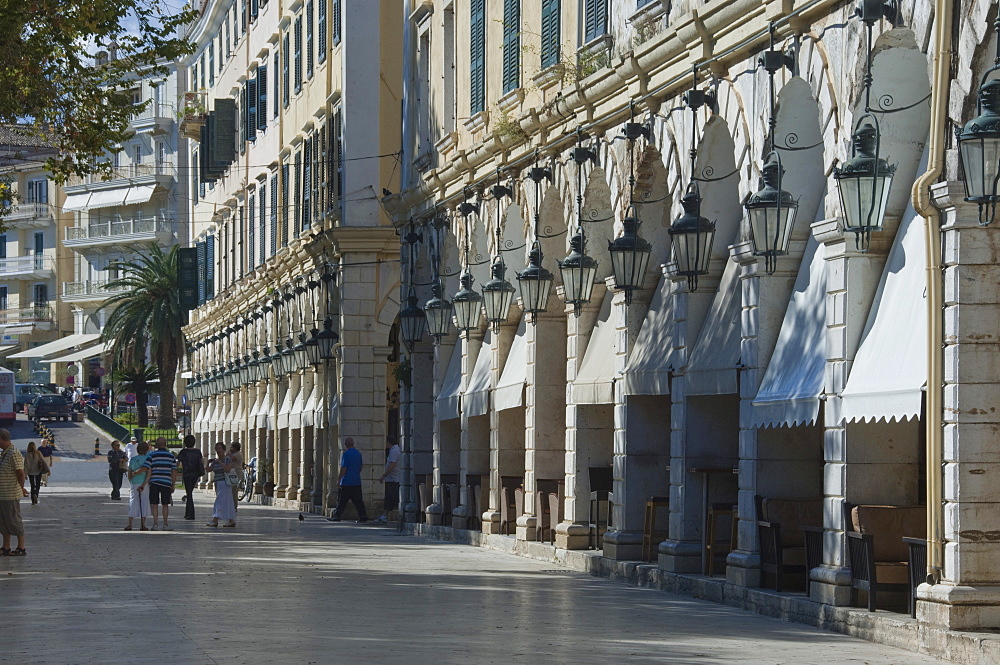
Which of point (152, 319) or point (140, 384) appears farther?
point (140, 384)

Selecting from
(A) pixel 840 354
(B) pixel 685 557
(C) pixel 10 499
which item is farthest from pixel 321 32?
(A) pixel 840 354

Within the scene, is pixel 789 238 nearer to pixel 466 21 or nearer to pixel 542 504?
pixel 542 504

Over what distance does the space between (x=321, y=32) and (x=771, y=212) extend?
27.0 metres

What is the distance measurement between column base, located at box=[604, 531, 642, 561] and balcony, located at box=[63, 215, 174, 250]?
76.6 m

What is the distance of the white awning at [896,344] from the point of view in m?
14.2

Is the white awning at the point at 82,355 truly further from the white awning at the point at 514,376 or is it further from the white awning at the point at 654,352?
the white awning at the point at 654,352

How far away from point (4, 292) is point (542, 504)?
91.3 m

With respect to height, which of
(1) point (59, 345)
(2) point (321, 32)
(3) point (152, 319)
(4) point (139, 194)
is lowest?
(3) point (152, 319)

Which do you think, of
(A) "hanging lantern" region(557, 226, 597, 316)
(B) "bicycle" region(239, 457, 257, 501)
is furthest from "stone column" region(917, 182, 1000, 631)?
(B) "bicycle" region(239, 457, 257, 501)

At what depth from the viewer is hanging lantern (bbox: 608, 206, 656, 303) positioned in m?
20.4

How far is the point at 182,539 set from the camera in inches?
1133

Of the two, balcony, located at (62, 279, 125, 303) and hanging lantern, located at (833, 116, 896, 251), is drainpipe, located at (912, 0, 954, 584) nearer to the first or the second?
hanging lantern, located at (833, 116, 896, 251)

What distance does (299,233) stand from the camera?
45.2 meters

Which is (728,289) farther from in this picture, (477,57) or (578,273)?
(477,57)
